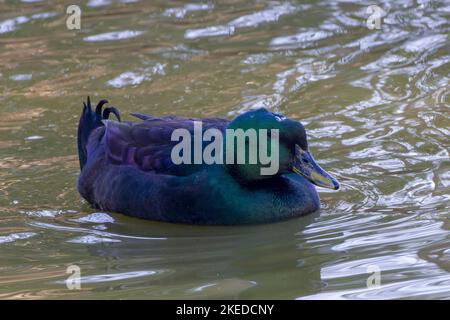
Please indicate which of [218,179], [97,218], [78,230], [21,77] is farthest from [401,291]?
[21,77]

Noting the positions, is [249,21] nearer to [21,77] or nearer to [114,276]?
[21,77]

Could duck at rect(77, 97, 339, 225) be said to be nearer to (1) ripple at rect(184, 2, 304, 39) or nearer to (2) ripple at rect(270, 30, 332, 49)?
(2) ripple at rect(270, 30, 332, 49)

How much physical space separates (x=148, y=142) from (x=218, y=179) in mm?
722

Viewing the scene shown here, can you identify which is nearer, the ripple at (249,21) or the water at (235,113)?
the water at (235,113)

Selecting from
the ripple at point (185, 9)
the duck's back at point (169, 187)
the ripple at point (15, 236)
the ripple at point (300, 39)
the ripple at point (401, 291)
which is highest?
the ripple at point (185, 9)

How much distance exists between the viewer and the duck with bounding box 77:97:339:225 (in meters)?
7.64

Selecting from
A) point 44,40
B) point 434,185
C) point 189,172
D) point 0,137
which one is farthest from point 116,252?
point 44,40

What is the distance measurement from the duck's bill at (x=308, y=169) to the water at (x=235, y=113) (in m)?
0.31

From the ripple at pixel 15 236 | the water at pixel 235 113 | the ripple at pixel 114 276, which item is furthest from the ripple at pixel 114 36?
the ripple at pixel 114 276

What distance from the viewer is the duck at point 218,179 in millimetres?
7637

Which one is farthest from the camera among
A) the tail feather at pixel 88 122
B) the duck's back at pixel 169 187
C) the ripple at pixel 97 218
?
the tail feather at pixel 88 122

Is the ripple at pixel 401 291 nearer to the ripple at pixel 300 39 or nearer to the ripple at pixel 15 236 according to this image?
the ripple at pixel 15 236

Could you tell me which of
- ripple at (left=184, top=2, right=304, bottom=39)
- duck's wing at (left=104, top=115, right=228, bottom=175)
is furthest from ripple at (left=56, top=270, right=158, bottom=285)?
ripple at (left=184, top=2, right=304, bottom=39)
